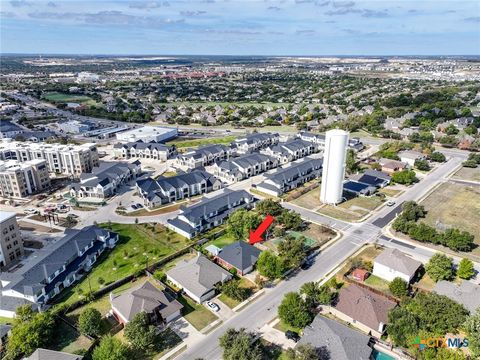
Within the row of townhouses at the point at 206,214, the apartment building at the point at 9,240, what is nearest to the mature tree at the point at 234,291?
the row of townhouses at the point at 206,214

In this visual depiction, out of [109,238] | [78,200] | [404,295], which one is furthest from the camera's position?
[78,200]

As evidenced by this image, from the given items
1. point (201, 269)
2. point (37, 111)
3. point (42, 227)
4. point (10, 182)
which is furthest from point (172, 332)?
point (37, 111)

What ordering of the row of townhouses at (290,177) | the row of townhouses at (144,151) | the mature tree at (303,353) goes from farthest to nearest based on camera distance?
1. the row of townhouses at (144,151)
2. the row of townhouses at (290,177)
3. the mature tree at (303,353)

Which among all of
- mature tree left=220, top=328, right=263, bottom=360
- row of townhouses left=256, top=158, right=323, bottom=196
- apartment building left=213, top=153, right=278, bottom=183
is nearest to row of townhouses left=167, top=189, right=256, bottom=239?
row of townhouses left=256, top=158, right=323, bottom=196

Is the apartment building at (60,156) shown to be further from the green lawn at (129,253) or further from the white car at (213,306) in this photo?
the white car at (213,306)

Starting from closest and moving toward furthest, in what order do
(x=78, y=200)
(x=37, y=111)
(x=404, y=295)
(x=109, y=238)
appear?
(x=404, y=295), (x=109, y=238), (x=78, y=200), (x=37, y=111)

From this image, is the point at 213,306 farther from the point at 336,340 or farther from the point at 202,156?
the point at 202,156

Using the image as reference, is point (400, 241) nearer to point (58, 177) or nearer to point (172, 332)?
point (172, 332)

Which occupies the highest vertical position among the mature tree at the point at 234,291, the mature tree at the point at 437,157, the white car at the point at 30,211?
the mature tree at the point at 437,157
